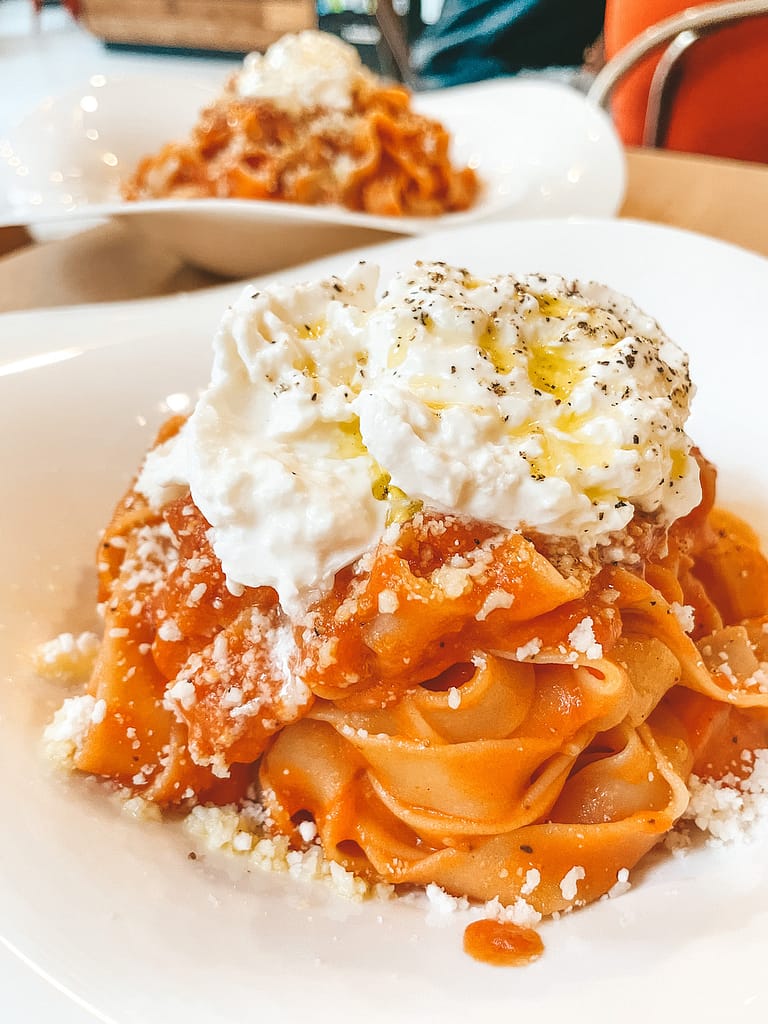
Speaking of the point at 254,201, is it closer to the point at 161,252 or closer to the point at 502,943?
the point at 161,252

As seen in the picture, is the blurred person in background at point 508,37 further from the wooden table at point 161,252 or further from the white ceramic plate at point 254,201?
the wooden table at point 161,252

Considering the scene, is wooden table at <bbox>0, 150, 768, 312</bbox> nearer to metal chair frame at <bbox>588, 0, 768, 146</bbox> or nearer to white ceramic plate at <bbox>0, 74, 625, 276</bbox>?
white ceramic plate at <bbox>0, 74, 625, 276</bbox>

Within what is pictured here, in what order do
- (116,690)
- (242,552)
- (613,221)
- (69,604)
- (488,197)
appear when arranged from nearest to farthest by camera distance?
1. (242,552)
2. (116,690)
3. (69,604)
4. (613,221)
5. (488,197)

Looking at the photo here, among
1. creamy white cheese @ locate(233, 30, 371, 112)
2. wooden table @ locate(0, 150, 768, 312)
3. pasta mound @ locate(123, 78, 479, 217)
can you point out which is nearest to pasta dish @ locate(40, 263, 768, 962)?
wooden table @ locate(0, 150, 768, 312)

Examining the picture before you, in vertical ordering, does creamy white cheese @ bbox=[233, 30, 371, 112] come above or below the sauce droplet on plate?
above

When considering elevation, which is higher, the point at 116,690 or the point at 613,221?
the point at 613,221

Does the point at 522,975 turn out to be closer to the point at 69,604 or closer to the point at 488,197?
the point at 69,604

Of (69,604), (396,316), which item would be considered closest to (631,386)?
(396,316)
